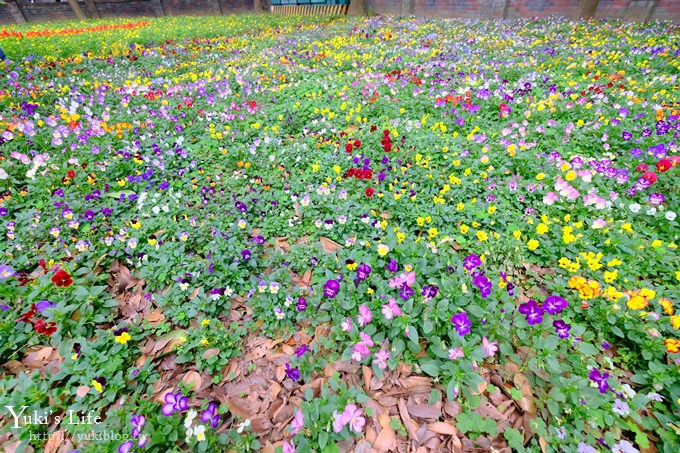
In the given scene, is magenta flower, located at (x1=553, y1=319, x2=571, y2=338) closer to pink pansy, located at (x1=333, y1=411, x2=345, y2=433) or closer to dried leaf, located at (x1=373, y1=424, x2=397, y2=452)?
Result: dried leaf, located at (x1=373, y1=424, x2=397, y2=452)

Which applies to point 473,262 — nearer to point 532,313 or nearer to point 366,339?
point 532,313

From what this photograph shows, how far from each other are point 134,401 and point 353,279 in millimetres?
1770

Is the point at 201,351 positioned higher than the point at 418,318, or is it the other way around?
the point at 418,318

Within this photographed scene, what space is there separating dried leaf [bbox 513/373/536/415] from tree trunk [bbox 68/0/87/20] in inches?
1237

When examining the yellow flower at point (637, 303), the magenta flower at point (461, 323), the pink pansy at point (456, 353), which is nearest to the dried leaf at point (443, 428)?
the pink pansy at point (456, 353)

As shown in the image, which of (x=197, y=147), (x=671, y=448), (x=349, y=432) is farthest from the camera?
(x=197, y=147)

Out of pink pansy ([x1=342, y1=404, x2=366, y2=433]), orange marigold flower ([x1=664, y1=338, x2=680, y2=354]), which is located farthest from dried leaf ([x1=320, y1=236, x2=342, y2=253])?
orange marigold flower ([x1=664, y1=338, x2=680, y2=354])

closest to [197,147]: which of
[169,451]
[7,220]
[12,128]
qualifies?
[7,220]

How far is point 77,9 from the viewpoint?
21500 mm

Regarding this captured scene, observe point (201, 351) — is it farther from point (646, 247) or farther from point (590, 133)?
point (590, 133)

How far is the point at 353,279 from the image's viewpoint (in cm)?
267

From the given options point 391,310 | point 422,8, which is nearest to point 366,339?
Result: point 391,310

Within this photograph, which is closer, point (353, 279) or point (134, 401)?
point (134, 401)

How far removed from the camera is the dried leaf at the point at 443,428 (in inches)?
78.1
